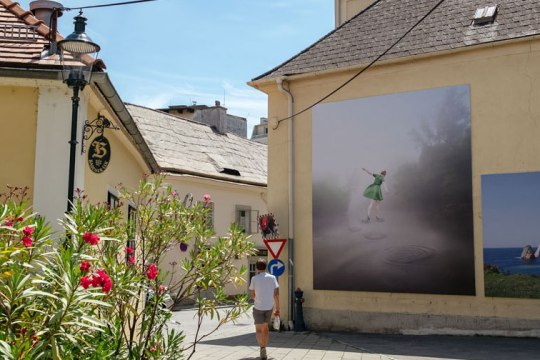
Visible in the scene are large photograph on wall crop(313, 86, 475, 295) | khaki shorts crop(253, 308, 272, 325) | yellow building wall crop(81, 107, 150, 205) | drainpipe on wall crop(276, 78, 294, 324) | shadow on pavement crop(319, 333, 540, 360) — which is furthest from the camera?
drainpipe on wall crop(276, 78, 294, 324)

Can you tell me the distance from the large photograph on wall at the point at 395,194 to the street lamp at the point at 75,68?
774 centimetres

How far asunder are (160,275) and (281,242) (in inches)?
345

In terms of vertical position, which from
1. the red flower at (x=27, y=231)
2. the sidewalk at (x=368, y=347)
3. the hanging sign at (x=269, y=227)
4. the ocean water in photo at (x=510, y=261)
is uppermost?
the hanging sign at (x=269, y=227)

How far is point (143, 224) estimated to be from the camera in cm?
615

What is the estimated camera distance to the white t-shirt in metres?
10.1

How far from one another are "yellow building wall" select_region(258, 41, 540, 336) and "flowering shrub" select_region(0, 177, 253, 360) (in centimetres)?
797

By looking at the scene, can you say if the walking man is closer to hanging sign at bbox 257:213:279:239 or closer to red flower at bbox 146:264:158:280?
red flower at bbox 146:264:158:280

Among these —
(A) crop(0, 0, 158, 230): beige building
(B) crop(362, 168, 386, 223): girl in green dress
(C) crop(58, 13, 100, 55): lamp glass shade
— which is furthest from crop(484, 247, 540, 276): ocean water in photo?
(C) crop(58, 13, 100, 55): lamp glass shade

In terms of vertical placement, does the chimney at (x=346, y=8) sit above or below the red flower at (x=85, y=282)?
above

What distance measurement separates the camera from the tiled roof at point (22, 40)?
8594mm

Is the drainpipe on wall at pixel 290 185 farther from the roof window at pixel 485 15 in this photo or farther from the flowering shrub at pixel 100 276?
the flowering shrub at pixel 100 276

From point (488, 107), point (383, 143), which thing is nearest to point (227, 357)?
point (383, 143)

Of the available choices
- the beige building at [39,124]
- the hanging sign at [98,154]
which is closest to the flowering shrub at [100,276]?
the beige building at [39,124]

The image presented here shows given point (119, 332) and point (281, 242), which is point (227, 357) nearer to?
point (281, 242)
